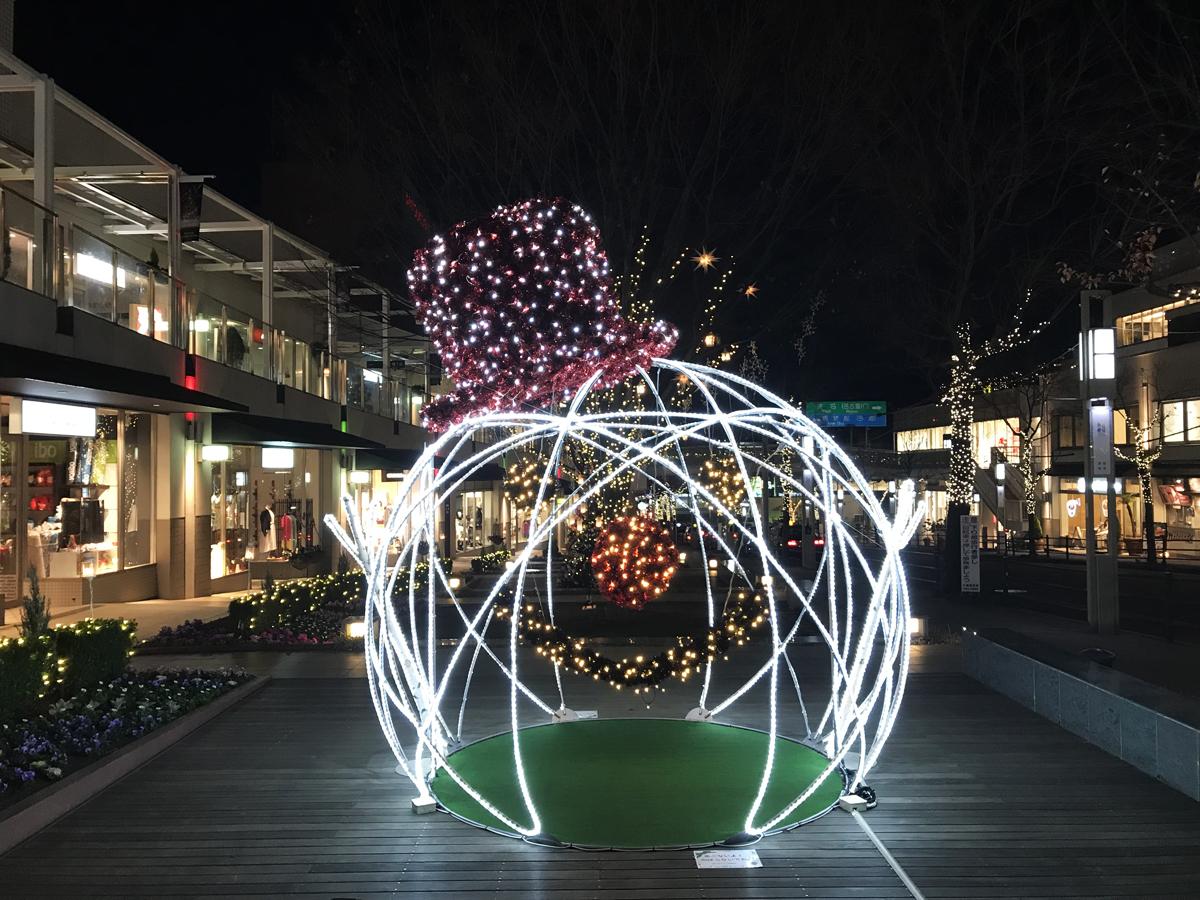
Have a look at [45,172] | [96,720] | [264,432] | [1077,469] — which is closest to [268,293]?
[264,432]

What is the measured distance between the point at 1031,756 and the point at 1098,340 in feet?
35.9

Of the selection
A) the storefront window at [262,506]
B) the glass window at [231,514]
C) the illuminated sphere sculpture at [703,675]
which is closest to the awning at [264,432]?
the storefront window at [262,506]

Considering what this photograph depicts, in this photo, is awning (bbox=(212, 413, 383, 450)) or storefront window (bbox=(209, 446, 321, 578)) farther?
storefront window (bbox=(209, 446, 321, 578))

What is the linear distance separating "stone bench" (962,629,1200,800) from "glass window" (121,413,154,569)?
17.3 m

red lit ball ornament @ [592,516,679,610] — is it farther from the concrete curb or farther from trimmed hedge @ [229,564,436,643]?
trimmed hedge @ [229,564,436,643]

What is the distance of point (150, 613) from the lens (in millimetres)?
21562

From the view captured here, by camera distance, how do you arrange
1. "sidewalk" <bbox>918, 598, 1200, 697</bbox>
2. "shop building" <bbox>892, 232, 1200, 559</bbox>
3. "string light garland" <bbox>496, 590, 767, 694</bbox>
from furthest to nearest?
"shop building" <bbox>892, 232, 1200, 559</bbox> → "sidewalk" <bbox>918, 598, 1200, 697</bbox> → "string light garland" <bbox>496, 590, 767, 694</bbox>

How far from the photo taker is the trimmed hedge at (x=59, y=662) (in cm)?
983

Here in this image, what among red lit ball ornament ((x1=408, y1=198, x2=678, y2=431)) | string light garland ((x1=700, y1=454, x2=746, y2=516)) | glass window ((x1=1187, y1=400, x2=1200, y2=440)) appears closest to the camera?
red lit ball ornament ((x1=408, y1=198, x2=678, y2=431))

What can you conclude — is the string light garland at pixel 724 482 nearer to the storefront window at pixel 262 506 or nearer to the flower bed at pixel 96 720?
the storefront window at pixel 262 506

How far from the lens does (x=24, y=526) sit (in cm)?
1888

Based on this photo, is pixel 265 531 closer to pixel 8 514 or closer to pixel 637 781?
pixel 8 514

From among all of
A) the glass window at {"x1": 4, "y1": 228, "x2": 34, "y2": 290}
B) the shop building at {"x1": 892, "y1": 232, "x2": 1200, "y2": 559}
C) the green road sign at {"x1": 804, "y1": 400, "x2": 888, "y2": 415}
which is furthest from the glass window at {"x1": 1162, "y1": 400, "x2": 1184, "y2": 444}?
the glass window at {"x1": 4, "y1": 228, "x2": 34, "y2": 290}

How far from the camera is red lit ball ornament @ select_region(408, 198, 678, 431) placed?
13.7m
